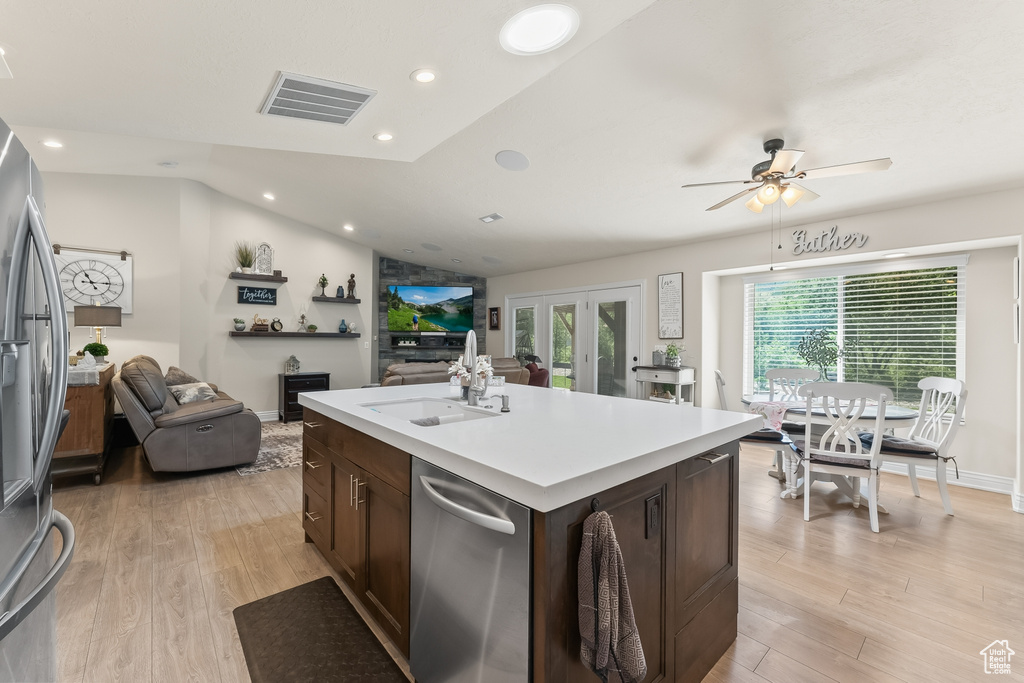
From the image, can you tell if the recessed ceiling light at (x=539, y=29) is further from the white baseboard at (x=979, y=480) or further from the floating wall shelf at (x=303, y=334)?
the floating wall shelf at (x=303, y=334)

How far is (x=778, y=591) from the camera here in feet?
7.07

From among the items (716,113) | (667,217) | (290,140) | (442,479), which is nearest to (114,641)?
(442,479)

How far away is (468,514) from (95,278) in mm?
6032

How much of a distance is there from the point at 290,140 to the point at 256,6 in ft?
4.15

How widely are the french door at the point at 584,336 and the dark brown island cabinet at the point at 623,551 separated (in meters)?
4.40

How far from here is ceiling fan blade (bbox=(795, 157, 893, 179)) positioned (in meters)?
2.54

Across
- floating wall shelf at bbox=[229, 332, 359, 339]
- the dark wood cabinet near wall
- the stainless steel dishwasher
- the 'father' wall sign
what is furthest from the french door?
the stainless steel dishwasher

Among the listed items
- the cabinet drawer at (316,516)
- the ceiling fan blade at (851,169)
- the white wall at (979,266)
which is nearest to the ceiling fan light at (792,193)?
the ceiling fan blade at (851,169)

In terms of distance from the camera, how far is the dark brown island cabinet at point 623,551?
1.07 m

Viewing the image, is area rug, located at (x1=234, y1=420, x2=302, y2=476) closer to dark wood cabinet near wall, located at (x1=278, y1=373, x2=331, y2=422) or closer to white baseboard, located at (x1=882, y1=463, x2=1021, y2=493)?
dark wood cabinet near wall, located at (x1=278, y1=373, x2=331, y2=422)

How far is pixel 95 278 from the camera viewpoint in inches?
196

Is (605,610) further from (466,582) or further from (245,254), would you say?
(245,254)

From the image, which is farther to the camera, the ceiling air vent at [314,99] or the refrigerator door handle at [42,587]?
the ceiling air vent at [314,99]

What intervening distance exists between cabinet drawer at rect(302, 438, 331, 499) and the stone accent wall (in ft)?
18.2
